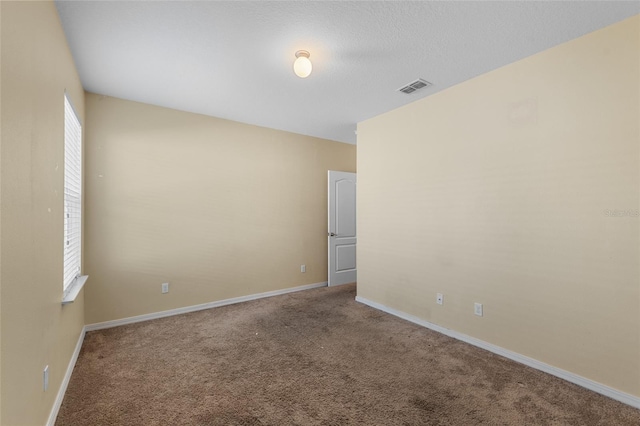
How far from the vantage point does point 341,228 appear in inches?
198

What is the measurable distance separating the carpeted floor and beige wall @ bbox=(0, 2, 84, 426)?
0.50m

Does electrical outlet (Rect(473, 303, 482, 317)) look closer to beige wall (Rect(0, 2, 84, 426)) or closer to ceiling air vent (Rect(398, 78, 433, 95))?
ceiling air vent (Rect(398, 78, 433, 95))

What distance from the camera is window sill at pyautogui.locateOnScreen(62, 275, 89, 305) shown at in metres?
2.12

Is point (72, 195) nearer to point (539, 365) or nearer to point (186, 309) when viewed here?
point (186, 309)

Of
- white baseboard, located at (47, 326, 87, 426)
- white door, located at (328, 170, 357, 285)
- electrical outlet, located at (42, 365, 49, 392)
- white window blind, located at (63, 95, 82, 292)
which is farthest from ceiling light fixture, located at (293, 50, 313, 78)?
white baseboard, located at (47, 326, 87, 426)

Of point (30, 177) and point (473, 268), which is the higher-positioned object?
point (30, 177)

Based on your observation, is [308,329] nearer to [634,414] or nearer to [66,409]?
[66,409]

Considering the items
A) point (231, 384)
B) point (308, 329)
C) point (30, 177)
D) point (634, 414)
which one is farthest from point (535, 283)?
point (30, 177)

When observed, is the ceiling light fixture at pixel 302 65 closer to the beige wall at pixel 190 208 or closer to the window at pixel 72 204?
the window at pixel 72 204

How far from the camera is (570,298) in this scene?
2.21m

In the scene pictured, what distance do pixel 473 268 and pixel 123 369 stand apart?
3.19 meters

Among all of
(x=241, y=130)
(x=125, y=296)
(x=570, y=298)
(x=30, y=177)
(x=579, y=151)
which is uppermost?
(x=241, y=130)

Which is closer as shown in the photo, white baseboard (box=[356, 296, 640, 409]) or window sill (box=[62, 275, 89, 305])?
white baseboard (box=[356, 296, 640, 409])

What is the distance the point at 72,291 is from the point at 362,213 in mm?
3201
